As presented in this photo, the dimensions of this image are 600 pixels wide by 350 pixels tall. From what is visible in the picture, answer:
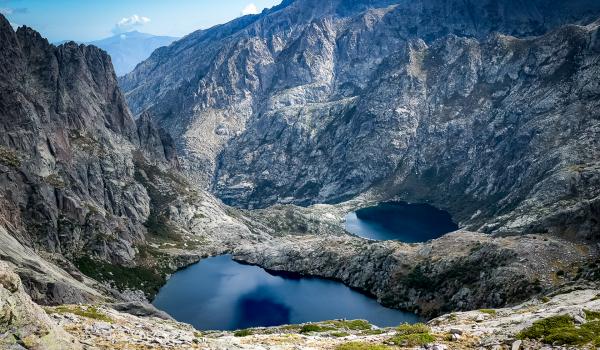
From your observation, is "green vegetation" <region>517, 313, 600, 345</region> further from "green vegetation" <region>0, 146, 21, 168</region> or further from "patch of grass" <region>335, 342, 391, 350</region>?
"green vegetation" <region>0, 146, 21, 168</region>

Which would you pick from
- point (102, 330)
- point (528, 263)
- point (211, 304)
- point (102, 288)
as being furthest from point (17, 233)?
point (528, 263)

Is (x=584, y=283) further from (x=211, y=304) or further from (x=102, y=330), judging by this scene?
(x=211, y=304)

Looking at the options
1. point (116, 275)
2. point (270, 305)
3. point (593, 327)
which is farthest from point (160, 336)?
point (116, 275)

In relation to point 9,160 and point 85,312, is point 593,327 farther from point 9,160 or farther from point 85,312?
point 9,160

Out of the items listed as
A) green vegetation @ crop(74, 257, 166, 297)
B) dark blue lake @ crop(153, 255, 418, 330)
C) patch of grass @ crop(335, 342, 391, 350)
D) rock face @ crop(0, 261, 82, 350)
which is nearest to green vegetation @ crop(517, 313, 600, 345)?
patch of grass @ crop(335, 342, 391, 350)

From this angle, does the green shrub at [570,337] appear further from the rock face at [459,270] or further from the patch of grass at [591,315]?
the rock face at [459,270]

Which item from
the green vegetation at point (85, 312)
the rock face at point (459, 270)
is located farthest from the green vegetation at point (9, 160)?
the green vegetation at point (85, 312)
